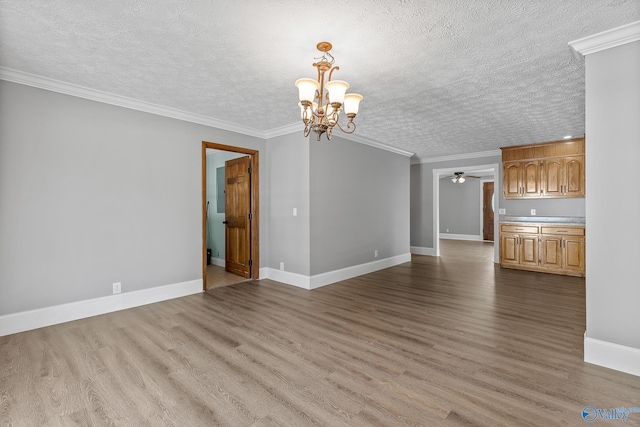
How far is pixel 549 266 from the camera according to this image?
581 cm

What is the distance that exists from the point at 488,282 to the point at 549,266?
170 cm

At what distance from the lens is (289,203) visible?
16.4 ft

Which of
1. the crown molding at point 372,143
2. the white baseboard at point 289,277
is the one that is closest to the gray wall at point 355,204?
the crown molding at point 372,143

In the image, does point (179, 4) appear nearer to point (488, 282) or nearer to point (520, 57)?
point (520, 57)

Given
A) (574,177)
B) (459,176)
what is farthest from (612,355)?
(459,176)

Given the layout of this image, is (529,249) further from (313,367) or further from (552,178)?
(313,367)

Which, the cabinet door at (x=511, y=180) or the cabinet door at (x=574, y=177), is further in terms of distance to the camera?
the cabinet door at (x=511, y=180)

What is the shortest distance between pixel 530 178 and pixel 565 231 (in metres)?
1.20

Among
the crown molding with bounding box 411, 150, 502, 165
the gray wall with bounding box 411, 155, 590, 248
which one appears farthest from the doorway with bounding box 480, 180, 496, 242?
the crown molding with bounding box 411, 150, 502, 165

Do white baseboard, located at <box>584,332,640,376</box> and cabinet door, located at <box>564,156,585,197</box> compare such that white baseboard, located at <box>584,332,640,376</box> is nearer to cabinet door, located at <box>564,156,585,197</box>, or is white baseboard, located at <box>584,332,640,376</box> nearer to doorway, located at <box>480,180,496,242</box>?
cabinet door, located at <box>564,156,585,197</box>

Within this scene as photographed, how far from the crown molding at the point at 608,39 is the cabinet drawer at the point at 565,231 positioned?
4.21 meters

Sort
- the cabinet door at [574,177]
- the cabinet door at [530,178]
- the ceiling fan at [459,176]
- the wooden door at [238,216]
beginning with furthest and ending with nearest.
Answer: the ceiling fan at [459,176] → the cabinet door at [530,178] → the cabinet door at [574,177] → the wooden door at [238,216]

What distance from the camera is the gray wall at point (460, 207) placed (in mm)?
11727

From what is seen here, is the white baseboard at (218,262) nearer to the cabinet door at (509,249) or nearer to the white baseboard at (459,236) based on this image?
the cabinet door at (509,249)
